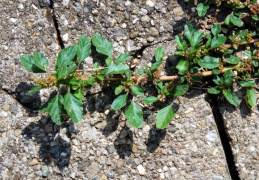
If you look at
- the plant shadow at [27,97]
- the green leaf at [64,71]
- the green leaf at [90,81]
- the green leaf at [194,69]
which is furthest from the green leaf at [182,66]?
the plant shadow at [27,97]

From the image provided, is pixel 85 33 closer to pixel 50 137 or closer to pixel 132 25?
pixel 132 25

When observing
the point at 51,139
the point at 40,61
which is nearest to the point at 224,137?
the point at 51,139

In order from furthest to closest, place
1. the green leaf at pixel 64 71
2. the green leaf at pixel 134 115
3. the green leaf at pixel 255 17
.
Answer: the green leaf at pixel 255 17
the green leaf at pixel 134 115
the green leaf at pixel 64 71

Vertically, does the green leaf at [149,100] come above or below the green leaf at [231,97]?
above

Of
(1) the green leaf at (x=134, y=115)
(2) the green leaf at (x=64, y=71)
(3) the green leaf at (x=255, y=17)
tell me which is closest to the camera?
(2) the green leaf at (x=64, y=71)

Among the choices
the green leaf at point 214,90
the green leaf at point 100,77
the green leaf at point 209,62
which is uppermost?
the green leaf at point 209,62

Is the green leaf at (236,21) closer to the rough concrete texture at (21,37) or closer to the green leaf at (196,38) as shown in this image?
the green leaf at (196,38)

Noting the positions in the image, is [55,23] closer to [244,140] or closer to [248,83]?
[248,83]
